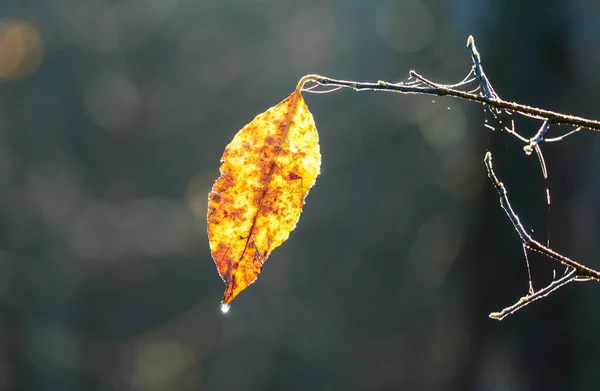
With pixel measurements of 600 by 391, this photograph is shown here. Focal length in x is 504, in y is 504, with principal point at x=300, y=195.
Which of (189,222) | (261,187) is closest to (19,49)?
(189,222)

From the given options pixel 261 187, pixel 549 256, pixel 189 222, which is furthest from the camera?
pixel 189 222

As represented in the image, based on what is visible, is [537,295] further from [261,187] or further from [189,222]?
[189,222]

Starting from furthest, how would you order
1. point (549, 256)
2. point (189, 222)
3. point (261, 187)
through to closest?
point (189, 222), point (261, 187), point (549, 256)

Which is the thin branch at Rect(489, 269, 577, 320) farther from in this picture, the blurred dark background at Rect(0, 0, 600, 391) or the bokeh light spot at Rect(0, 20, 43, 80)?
the bokeh light spot at Rect(0, 20, 43, 80)

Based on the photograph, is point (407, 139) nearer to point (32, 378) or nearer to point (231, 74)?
point (231, 74)

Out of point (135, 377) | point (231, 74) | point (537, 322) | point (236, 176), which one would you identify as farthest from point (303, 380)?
point (236, 176)

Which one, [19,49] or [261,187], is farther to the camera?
[19,49]
